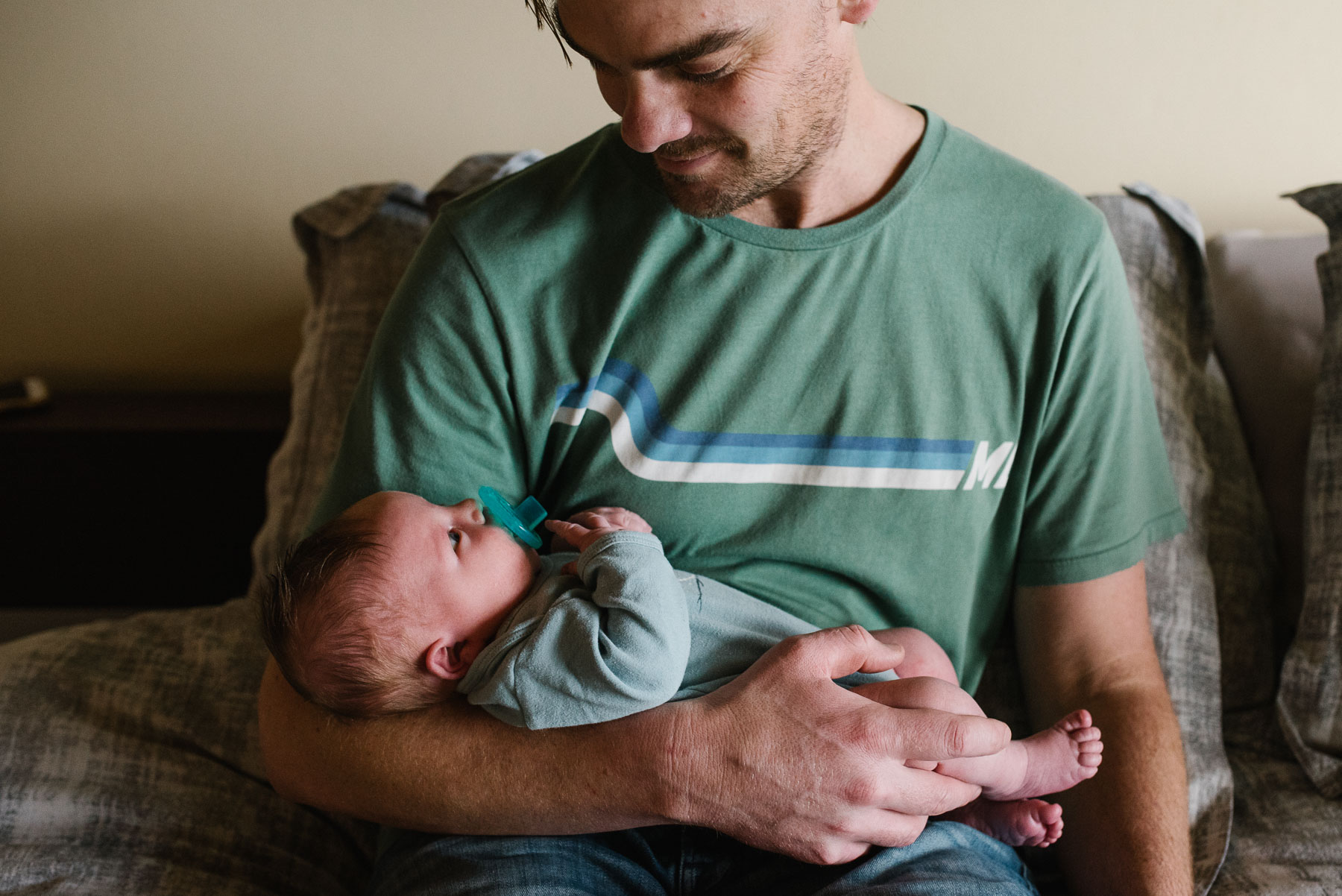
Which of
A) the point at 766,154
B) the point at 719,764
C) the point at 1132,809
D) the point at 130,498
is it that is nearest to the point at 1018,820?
the point at 1132,809

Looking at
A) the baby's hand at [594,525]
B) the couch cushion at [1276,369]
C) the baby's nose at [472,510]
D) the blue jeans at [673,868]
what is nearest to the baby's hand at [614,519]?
the baby's hand at [594,525]

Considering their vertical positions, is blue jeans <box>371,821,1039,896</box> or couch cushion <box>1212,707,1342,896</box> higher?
blue jeans <box>371,821,1039,896</box>

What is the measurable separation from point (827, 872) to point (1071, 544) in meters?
0.54

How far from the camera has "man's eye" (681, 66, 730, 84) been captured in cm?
96

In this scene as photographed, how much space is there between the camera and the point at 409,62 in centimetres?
183

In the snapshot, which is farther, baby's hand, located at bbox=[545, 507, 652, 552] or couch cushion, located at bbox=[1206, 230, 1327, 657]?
couch cushion, located at bbox=[1206, 230, 1327, 657]

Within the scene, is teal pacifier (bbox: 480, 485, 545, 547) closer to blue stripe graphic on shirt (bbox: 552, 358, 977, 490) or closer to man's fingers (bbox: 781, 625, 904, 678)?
blue stripe graphic on shirt (bbox: 552, 358, 977, 490)

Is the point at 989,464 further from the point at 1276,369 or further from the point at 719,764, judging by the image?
the point at 1276,369

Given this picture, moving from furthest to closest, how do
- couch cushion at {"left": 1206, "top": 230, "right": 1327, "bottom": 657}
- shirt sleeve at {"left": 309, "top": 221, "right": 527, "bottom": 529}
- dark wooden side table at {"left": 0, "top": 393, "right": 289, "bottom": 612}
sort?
1. dark wooden side table at {"left": 0, "top": 393, "right": 289, "bottom": 612}
2. couch cushion at {"left": 1206, "top": 230, "right": 1327, "bottom": 657}
3. shirt sleeve at {"left": 309, "top": 221, "right": 527, "bottom": 529}

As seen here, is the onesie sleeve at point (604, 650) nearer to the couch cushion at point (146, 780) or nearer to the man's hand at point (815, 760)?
the man's hand at point (815, 760)

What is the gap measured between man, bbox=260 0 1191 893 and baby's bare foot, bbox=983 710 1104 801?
0.09 m

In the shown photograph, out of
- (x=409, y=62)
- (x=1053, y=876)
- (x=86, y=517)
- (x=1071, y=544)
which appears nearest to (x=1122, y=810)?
(x=1053, y=876)

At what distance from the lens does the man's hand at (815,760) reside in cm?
96

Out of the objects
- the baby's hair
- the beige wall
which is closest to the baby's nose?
the baby's hair
